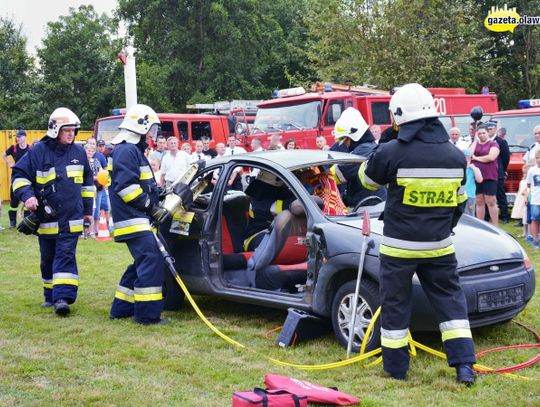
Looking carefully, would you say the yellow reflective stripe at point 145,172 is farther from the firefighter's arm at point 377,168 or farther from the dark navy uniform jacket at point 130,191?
the firefighter's arm at point 377,168

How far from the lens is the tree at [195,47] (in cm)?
3581

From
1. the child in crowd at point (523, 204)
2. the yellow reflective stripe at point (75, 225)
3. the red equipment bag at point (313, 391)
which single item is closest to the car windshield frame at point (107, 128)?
the child in crowd at point (523, 204)

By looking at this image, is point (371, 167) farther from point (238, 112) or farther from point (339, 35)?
point (339, 35)

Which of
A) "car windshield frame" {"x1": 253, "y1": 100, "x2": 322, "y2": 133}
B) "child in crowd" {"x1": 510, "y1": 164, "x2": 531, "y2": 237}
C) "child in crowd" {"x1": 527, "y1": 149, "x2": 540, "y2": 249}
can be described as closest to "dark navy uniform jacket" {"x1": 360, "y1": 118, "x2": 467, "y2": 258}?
"child in crowd" {"x1": 527, "y1": 149, "x2": 540, "y2": 249}

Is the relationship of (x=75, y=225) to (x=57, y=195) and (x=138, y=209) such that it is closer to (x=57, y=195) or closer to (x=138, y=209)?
(x=57, y=195)

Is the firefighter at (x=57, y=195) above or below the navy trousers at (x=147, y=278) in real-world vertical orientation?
above

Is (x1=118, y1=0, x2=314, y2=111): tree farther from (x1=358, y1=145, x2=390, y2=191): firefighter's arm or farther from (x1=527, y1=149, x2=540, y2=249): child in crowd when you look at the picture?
(x1=358, y1=145, x2=390, y2=191): firefighter's arm

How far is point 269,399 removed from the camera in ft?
13.7

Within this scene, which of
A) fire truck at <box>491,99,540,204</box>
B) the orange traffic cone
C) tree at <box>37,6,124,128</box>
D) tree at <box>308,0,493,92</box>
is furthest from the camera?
tree at <box>37,6,124,128</box>

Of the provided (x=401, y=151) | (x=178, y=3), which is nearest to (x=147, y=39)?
(x=178, y=3)

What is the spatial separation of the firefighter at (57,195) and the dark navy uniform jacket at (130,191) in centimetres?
69

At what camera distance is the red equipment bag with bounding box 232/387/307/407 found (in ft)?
13.6

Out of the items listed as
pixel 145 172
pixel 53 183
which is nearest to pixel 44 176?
pixel 53 183

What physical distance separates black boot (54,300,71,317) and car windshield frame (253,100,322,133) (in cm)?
1026
